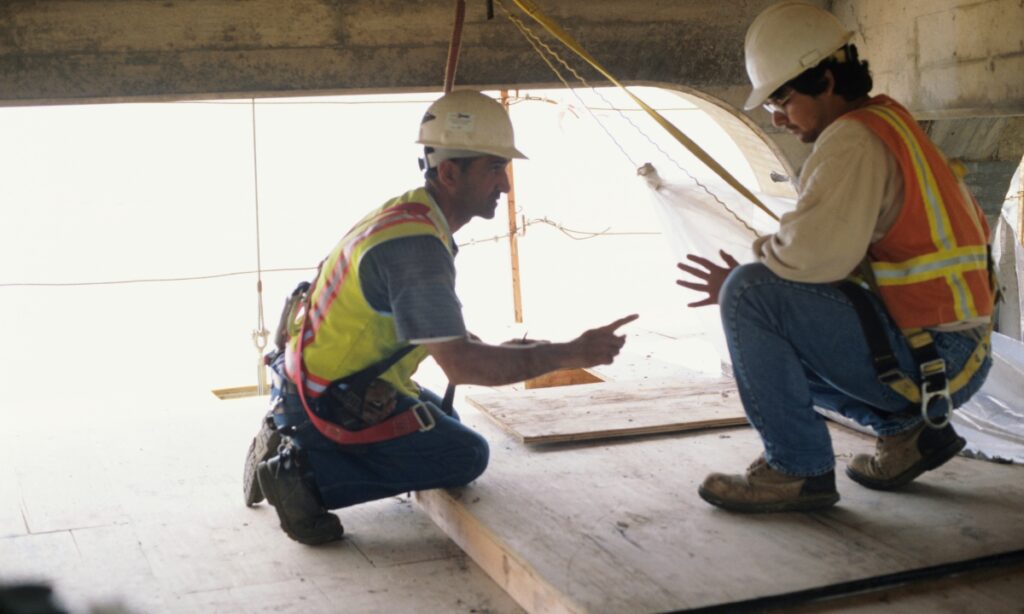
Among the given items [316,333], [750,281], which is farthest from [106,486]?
[750,281]

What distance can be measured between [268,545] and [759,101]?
1.77m

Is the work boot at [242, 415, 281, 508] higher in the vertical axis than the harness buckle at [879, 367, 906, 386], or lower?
lower

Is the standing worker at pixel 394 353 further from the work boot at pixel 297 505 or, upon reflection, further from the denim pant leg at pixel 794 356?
the denim pant leg at pixel 794 356

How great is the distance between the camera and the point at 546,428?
158 inches

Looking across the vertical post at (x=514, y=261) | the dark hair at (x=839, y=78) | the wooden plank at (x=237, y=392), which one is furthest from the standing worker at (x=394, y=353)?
the vertical post at (x=514, y=261)

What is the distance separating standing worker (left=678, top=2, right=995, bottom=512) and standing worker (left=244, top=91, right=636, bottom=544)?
0.40 metres

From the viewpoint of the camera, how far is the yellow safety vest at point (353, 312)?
3025 mm

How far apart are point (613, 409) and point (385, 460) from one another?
1194 mm

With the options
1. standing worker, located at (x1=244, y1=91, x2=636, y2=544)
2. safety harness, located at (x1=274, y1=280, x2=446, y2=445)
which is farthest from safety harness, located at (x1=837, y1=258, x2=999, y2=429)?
safety harness, located at (x1=274, y1=280, x2=446, y2=445)

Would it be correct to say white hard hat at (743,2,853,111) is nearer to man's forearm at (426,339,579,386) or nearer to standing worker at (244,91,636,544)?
standing worker at (244,91,636,544)

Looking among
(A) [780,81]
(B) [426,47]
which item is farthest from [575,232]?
(A) [780,81]

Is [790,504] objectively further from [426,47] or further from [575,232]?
[575,232]

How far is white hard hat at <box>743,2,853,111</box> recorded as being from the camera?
302 cm

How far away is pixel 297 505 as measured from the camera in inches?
126
